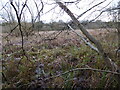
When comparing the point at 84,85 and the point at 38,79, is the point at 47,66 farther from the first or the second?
the point at 84,85

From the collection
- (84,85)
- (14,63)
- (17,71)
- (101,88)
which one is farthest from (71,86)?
(14,63)

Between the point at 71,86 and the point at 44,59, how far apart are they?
1.61 m

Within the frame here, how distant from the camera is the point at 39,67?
4.21 metres

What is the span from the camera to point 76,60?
14.4 ft

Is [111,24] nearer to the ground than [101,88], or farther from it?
farther from it

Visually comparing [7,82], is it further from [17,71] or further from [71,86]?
[71,86]

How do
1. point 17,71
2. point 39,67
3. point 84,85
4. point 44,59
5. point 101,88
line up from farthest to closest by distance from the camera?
point 44,59 < point 39,67 < point 17,71 < point 84,85 < point 101,88

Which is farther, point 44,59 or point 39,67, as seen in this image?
point 44,59

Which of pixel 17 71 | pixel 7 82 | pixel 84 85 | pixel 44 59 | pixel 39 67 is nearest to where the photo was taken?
pixel 84 85

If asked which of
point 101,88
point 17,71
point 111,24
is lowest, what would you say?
point 101,88

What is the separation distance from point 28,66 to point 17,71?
0.98ft

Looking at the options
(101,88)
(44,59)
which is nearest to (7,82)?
(44,59)

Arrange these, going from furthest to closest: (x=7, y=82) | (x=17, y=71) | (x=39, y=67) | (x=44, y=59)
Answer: (x=44, y=59) < (x=39, y=67) < (x=17, y=71) < (x=7, y=82)

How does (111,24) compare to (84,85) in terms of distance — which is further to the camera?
(111,24)
